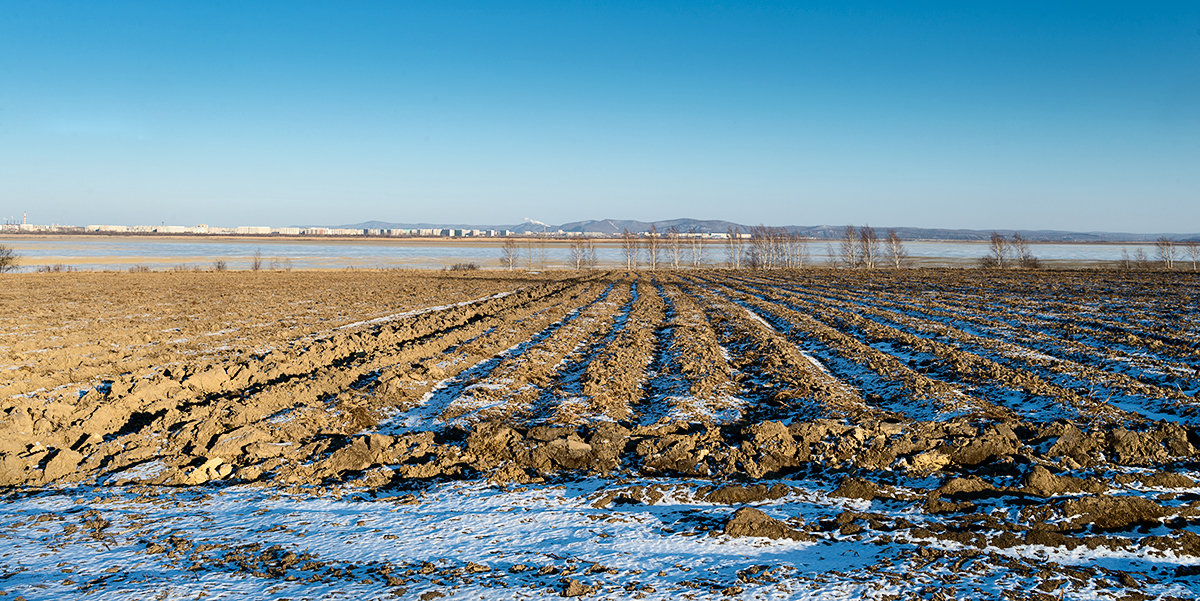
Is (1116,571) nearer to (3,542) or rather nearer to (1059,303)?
(3,542)

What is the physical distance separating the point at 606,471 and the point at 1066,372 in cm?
901

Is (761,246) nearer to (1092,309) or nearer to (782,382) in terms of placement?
(1092,309)

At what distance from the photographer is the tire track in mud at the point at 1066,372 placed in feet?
29.1

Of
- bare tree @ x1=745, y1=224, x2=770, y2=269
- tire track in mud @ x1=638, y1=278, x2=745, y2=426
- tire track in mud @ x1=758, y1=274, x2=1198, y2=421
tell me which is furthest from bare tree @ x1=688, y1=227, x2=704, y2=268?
tire track in mud @ x1=638, y1=278, x2=745, y2=426

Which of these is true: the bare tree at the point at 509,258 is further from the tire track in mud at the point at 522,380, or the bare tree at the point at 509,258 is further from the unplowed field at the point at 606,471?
the unplowed field at the point at 606,471

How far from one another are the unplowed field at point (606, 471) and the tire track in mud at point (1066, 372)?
85 mm

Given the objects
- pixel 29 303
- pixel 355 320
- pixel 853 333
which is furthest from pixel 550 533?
pixel 29 303

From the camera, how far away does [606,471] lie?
6.59 meters

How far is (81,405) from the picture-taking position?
8945 millimetres

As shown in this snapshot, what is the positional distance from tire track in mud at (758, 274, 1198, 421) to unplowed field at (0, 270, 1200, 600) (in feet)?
0.28

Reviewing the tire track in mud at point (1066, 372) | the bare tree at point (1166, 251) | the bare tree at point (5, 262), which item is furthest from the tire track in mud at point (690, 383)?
the bare tree at point (1166, 251)

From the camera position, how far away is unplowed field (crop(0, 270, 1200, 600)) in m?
4.38

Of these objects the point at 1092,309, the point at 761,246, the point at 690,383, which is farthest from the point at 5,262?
the point at 761,246

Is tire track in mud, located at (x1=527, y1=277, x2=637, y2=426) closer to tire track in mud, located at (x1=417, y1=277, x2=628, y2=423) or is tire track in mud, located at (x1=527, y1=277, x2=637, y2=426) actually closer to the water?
tire track in mud, located at (x1=417, y1=277, x2=628, y2=423)
